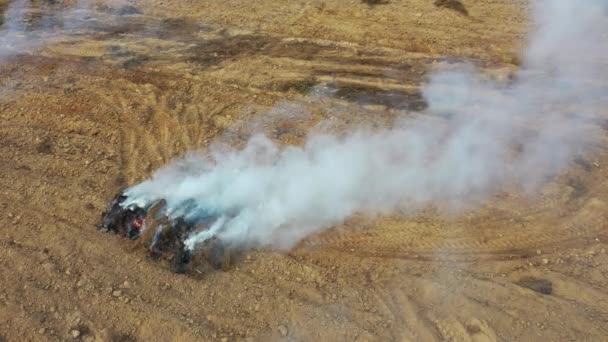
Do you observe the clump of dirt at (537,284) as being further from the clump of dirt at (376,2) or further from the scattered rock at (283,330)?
the clump of dirt at (376,2)

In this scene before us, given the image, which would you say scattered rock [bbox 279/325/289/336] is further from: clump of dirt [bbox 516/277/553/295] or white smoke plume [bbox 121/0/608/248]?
clump of dirt [bbox 516/277/553/295]

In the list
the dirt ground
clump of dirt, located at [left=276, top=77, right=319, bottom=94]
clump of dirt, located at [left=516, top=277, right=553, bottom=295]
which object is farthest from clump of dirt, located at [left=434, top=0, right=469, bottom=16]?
clump of dirt, located at [left=516, top=277, right=553, bottom=295]

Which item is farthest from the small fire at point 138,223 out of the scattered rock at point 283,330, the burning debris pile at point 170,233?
the scattered rock at point 283,330

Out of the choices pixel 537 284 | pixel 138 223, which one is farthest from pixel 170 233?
pixel 537 284

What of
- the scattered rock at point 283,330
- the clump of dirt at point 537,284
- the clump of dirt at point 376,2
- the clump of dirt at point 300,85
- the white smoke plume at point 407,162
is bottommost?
the scattered rock at point 283,330

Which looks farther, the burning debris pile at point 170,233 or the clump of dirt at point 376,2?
the clump of dirt at point 376,2

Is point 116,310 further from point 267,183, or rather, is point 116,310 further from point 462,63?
point 462,63

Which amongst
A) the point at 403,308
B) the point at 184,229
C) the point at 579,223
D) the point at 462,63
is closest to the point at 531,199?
the point at 579,223
